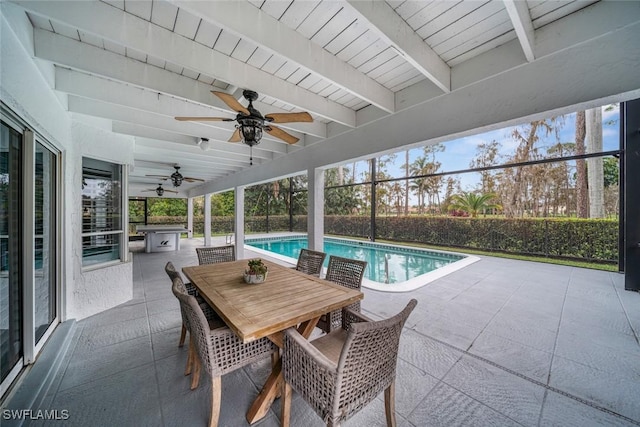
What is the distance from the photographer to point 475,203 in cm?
884

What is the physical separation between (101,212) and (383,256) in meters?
7.29

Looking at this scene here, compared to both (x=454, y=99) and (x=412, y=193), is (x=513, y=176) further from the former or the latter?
(x=454, y=99)

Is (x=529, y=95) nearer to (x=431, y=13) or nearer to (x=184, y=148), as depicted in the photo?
(x=431, y=13)

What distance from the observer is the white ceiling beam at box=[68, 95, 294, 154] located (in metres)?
2.74

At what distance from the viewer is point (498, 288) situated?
4027 mm

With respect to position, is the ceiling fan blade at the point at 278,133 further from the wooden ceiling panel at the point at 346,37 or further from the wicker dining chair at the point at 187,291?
the wicker dining chair at the point at 187,291

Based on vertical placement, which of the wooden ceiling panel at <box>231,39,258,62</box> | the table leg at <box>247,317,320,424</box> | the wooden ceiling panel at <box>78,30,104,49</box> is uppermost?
the wooden ceiling panel at <box>231,39,258,62</box>

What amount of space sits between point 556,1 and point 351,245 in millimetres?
8934

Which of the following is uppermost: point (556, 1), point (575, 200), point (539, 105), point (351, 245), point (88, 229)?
point (556, 1)

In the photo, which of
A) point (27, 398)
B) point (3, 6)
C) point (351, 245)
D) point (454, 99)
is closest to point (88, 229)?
point (27, 398)

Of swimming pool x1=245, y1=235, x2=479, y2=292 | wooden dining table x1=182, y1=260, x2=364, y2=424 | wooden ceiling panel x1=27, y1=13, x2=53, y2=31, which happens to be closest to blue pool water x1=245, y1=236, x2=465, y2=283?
swimming pool x1=245, y1=235, x2=479, y2=292

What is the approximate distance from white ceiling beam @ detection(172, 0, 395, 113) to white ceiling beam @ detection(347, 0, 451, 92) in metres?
0.62

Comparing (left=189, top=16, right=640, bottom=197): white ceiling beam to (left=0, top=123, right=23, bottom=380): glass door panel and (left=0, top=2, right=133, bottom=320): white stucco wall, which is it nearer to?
(left=0, top=2, right=133, bottom=320): white stucco wall

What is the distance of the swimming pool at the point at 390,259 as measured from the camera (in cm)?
453
